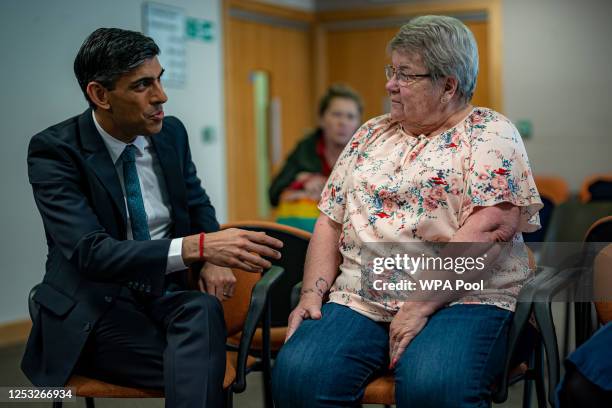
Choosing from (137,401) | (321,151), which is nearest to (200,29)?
(321,151)

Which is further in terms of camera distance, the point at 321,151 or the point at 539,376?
the point at 321,151

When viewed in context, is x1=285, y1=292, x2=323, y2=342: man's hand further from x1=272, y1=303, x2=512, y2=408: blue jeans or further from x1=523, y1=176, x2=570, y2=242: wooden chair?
x1=523, y1=176, x2=570, y2=242: wooden chair

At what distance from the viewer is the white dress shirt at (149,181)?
2.03m

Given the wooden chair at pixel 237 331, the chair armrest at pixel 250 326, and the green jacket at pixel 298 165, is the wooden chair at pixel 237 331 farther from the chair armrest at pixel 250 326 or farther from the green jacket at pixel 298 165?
the green jacket at pixel 298 165

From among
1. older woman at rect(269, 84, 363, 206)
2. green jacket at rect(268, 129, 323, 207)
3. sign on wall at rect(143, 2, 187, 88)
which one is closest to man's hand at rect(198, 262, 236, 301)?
older woman at rect(269, 84, 363, 206)

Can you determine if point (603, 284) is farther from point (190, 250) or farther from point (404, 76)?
point (190, 250)

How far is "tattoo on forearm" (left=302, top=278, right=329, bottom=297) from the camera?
2.04 meters

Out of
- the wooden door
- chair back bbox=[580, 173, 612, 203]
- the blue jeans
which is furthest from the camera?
the wooden door

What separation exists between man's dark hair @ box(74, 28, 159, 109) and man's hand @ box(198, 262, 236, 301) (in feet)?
1.82

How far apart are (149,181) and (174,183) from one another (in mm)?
69

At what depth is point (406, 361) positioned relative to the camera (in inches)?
68.6

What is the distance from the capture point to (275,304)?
2506mm

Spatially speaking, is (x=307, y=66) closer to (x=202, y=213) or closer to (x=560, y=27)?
(x=560, y=27)

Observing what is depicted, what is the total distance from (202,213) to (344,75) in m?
5.01
